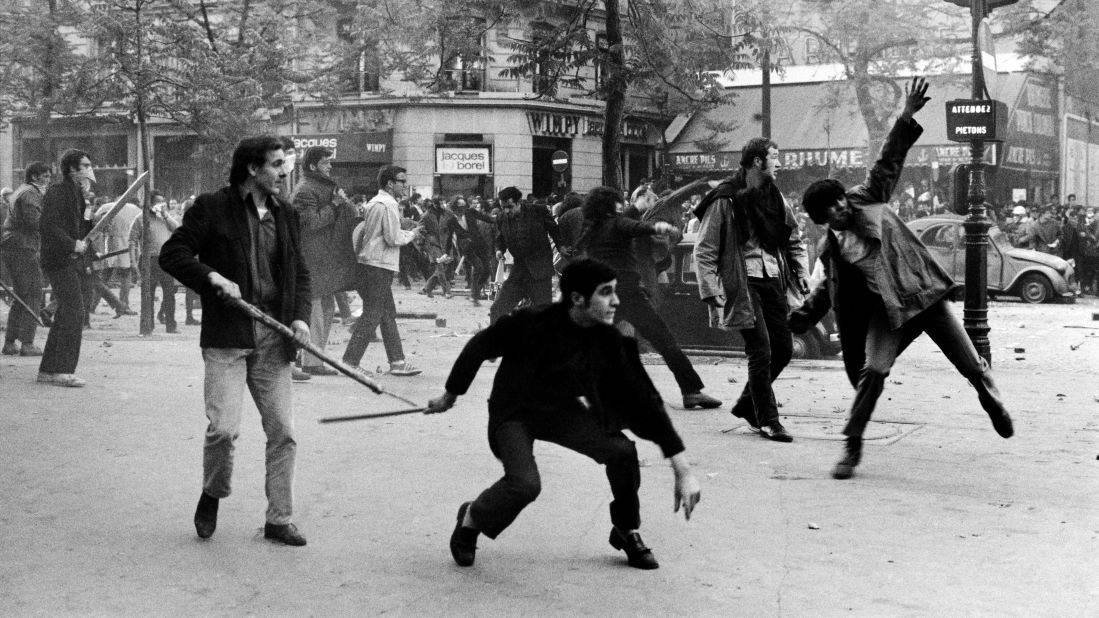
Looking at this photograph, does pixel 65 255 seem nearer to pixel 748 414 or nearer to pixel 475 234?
pixel 748 414

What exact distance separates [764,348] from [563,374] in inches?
131

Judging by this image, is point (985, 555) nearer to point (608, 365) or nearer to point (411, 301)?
point (608, 365)

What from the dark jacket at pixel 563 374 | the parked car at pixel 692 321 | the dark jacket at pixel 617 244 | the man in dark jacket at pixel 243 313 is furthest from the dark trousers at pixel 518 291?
the dark jacket at pixel 563 374

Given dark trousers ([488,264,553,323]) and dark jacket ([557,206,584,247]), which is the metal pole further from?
dark trousers ([488,264,553,323])

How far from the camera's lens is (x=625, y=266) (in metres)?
10.2

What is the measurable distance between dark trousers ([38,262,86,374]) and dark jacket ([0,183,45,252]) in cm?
249

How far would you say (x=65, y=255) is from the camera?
1052cm

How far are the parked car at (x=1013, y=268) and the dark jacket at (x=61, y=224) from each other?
15988mm

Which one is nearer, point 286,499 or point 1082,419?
point 286,499

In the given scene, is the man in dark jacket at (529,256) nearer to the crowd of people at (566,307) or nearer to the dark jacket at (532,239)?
the dark jacket at (532,239)

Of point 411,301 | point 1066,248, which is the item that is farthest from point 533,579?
point 1066,248

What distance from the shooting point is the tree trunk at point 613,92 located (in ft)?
47.7

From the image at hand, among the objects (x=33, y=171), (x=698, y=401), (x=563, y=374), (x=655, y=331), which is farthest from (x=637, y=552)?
(x=33, y=171)

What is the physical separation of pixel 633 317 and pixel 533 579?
5.00m
